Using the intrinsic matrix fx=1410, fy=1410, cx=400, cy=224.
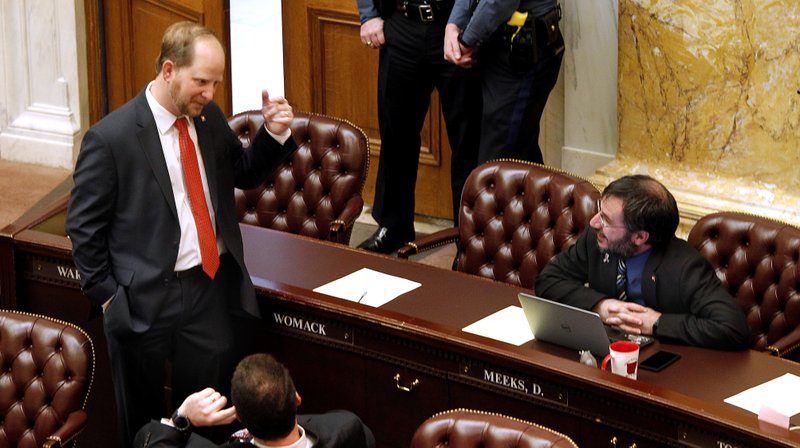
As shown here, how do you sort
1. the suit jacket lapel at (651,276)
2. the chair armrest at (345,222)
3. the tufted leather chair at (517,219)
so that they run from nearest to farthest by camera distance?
the suit jacket lapel at (651,276), the tufted leather chair at (517,219), the chair armrest at (345,222)

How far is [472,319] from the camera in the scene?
4.64 m

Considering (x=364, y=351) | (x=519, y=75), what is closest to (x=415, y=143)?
(x=519, y=75)

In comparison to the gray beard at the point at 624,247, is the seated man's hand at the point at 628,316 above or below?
below

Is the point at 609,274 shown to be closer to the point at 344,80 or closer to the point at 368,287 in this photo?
the point at 368,287

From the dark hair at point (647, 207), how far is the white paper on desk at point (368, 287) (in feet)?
Answer: 2.65

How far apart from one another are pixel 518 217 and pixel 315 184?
979 millimetres

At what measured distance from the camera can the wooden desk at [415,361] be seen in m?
4.03

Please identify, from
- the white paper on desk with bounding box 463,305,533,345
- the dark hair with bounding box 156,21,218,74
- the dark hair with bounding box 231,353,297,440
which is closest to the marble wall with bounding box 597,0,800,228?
the white paper on desk with bounding box 463,305,533,345

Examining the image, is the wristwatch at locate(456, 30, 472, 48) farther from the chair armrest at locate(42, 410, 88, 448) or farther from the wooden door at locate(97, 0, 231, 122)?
the chair armrest at locate(42, 410, 88, 448)

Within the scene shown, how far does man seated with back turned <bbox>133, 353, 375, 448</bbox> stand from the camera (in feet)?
11.0

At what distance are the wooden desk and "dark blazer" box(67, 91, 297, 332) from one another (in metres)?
0.43

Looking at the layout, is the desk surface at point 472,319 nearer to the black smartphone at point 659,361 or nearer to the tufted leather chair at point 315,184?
the black smartphone at point 659,361

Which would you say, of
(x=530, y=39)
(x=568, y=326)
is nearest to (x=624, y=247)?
(x=568, y=326)

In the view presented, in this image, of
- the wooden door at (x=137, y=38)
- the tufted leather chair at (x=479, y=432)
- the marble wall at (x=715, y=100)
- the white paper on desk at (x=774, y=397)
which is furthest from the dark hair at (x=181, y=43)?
the wooden door at (x=137, y=38)
